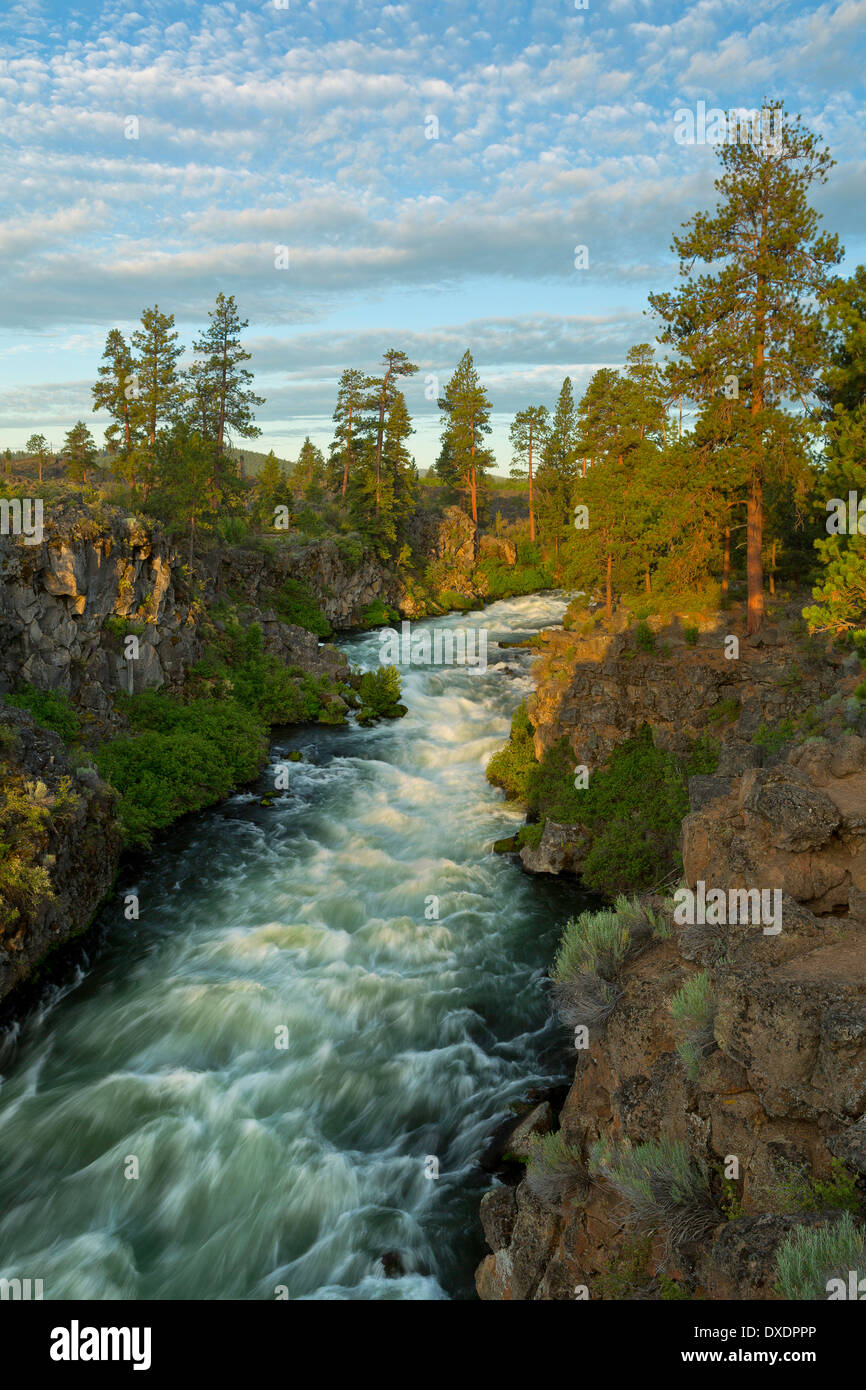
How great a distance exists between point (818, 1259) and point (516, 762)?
69.8 ft

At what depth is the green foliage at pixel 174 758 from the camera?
22.2m

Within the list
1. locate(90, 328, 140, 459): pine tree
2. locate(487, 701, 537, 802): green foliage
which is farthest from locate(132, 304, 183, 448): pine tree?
locate(487, 701, 537, 802): green foliage

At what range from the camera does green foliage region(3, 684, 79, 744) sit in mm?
21609

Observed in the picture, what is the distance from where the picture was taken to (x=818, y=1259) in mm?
4402

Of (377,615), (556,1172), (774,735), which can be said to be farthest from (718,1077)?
(377,615)

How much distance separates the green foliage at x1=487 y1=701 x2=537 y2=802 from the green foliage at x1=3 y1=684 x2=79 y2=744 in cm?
1477

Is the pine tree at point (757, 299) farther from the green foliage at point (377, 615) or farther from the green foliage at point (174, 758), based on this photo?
the green foliage at point (377, 615)

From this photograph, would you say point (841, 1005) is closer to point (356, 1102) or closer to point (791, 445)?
point (356, 1102)

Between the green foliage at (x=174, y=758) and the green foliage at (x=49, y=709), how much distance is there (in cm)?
126

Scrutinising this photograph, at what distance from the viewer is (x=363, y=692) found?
3459 cm

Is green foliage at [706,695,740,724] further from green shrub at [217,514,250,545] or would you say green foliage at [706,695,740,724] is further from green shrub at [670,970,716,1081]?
green shrub at [217,514,250,545]

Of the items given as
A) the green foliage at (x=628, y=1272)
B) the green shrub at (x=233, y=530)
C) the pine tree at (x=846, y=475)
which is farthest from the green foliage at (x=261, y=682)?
the green foliage at (x=628, y=1272)
